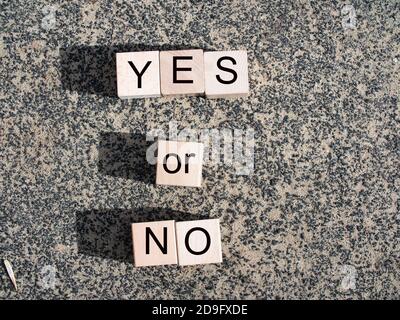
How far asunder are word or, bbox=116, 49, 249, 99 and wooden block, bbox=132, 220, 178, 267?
1.13 ft

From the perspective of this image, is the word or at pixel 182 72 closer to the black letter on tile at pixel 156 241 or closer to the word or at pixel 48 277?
the black letter on tile at pixel 156 241

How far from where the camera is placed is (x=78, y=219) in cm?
134

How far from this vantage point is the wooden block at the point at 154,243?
1245 mm

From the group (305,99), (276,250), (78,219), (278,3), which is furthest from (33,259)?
(278,3)

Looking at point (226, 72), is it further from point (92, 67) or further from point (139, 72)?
point (92, 67)

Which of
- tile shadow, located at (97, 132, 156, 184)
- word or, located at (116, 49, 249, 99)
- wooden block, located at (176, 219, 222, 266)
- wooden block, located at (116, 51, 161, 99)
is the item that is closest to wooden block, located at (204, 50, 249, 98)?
word or, located at (116, 49, 249, 99)

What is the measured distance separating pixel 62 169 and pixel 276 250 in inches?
24.7

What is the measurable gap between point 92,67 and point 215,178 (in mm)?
453

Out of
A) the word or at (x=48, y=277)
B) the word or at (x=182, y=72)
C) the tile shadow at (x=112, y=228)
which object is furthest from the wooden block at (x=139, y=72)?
the word or at (x=48, y=277)

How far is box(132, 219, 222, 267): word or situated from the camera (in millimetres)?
1245

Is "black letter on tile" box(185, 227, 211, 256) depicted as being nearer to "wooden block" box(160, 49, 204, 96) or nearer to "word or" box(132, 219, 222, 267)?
"word or" box(132, 219, 222, 267)

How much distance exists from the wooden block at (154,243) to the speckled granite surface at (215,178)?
0.08 metres

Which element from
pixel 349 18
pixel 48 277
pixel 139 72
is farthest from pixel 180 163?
pixel 349 18
